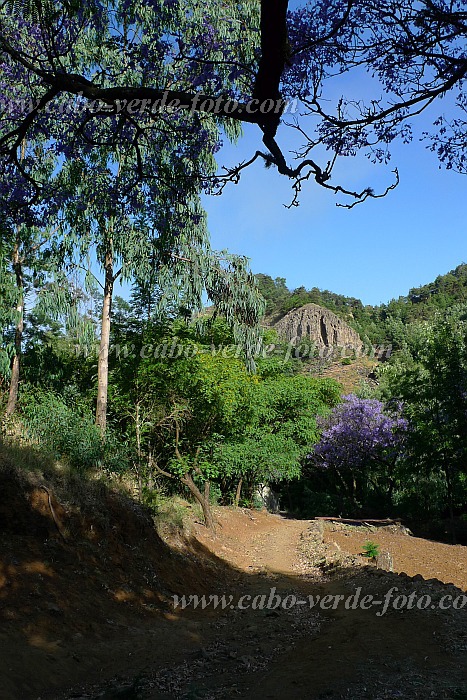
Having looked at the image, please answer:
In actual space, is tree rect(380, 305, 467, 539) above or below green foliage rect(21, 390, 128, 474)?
above

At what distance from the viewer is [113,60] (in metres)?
11.3

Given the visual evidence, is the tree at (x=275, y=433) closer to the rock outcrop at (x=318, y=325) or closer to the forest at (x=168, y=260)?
the forest at (x=168, y=260)

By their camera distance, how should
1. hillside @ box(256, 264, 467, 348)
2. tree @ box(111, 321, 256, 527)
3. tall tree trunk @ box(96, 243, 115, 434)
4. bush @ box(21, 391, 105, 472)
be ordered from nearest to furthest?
1. bush @ box(21, 391, 105, 472)
2. tall tree trunk @ box(96, 243, 115, 434)
3. tree @ box(111, 321, 256, 527)
4. hillside @ box(256, 264, 467, 348)

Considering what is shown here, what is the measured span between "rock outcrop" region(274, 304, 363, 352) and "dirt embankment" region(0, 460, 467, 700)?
96.3 metres

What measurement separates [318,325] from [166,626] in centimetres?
10725

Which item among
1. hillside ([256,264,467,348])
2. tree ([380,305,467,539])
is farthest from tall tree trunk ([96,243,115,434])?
hillside ([256,264,467,348])

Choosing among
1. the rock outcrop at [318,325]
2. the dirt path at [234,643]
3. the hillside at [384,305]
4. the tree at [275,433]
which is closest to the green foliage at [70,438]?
the dirt path at [234,643]

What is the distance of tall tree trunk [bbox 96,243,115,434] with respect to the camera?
13.2 metres

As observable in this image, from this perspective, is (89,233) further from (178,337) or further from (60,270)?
(178,337)

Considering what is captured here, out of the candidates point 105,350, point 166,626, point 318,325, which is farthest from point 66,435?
point 318,325

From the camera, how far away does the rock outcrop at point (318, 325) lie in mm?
107125

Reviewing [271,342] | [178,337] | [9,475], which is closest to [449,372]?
[271,342]

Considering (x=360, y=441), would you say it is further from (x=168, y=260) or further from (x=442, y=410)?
(x=168, y=260)

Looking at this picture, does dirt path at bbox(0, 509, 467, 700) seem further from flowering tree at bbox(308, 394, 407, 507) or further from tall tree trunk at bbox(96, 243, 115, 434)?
flowering tree at bbox(308, 394, 407, 507)
